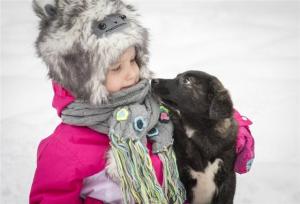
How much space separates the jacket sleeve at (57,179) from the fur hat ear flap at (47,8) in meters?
0.68

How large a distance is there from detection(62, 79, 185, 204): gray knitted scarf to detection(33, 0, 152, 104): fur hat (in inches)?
3.7

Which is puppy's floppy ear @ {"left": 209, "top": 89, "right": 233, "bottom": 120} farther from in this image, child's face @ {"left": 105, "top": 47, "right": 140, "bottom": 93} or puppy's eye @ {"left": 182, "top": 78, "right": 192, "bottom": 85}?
child's face @ {"left": 105, "top": 47, "right": 140, "bottom": 93}

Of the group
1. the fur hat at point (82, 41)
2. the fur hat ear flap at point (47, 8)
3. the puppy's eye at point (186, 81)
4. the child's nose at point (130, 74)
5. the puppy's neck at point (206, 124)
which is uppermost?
the fur hat ear flap at point (47, 8)

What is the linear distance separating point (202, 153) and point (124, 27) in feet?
3.27

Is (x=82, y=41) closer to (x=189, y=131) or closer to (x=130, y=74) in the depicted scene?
(x=130, y=74)

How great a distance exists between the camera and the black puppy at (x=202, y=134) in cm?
260

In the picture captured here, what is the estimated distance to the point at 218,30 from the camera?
693 cm

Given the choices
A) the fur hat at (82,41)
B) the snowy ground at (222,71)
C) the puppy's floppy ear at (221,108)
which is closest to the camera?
the fur hat at (82,41)

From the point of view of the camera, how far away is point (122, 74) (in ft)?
7.23

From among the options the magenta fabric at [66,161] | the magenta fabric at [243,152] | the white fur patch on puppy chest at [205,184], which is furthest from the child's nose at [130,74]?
the magenta fabric at [243,152]

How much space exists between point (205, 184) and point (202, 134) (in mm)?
327

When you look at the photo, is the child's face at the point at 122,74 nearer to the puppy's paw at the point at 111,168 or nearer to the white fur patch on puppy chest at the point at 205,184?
the puppy's paw at the point at 111,168

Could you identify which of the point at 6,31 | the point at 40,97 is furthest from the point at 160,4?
the point at 40,97

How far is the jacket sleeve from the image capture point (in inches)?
82.7
